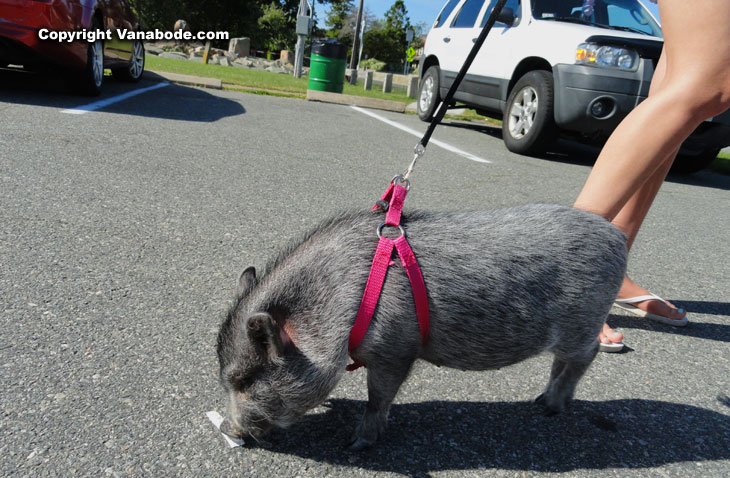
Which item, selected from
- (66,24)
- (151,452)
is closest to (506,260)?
(151,452)

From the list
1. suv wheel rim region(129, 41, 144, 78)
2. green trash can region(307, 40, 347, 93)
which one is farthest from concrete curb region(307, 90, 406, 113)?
suv wheel rim region(129, 41, 144, 78)

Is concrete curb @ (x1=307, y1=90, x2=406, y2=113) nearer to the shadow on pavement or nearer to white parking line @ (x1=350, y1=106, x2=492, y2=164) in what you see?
white parking line @ (x1=350, y1=106, x2=492, y2=164)

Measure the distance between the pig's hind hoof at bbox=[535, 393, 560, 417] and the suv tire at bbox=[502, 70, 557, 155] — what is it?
5620mm

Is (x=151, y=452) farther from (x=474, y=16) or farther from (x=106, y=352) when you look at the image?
(x=474, y=16)

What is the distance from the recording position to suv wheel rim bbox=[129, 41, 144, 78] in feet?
35.2

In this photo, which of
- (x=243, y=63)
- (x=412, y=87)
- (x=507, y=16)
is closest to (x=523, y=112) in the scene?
(x=507, y=16)

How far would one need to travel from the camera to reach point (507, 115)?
325 inches

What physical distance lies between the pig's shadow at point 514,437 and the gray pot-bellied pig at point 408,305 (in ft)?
0.43

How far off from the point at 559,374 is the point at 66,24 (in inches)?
279

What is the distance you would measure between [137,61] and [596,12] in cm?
841

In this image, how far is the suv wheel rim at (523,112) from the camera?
762 centimetres

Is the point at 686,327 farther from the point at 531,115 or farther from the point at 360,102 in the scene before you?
the point at 360,102

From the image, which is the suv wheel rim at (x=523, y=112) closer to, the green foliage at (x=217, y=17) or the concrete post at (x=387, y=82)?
the concrete post at (x=387, y=82)

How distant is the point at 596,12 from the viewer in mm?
8047
